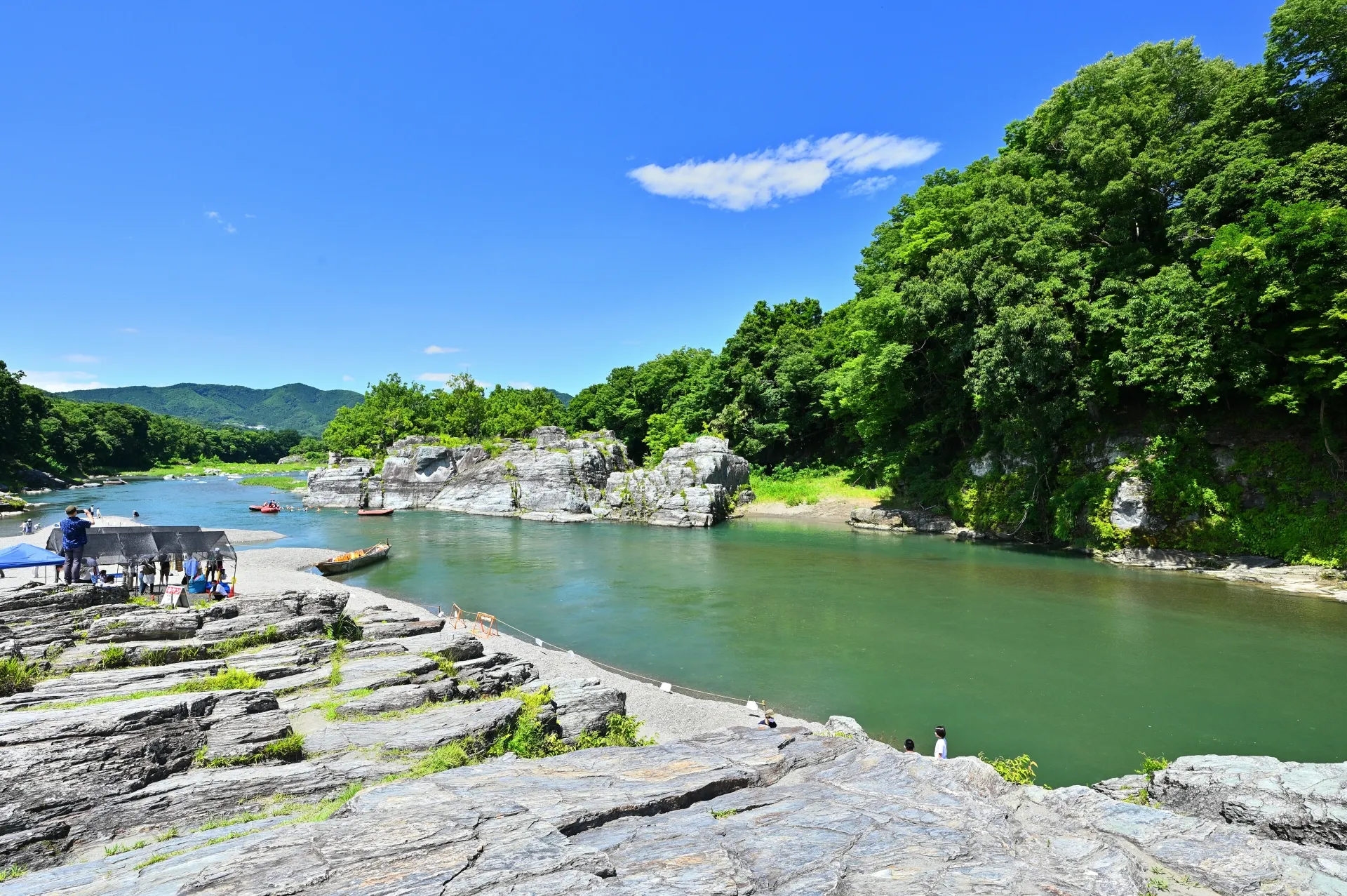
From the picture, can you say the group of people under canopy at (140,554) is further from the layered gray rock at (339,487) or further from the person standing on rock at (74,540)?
the layered gray rock at (339,487)

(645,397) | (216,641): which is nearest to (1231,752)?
(216,641)

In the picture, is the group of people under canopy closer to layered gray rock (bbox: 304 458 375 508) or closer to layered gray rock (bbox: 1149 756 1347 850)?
layered gray rock (bbox: 1149 756 1347 850)

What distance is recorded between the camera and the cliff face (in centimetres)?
5583

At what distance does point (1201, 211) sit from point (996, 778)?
106 ft

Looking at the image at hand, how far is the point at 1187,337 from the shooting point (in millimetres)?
27438

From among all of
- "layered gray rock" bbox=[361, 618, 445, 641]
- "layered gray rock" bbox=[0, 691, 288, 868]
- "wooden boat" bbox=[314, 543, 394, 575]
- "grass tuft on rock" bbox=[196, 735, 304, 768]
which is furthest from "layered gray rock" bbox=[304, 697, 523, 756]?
"wooden boat" bbox=[314, 543, 394, 575]

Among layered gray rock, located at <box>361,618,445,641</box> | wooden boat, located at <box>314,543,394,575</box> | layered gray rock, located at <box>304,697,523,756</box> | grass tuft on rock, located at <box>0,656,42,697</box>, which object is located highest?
grass tuft on rock, located at <box>0,656,42,697</box>

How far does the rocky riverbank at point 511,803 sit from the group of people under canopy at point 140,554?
7.63 metres

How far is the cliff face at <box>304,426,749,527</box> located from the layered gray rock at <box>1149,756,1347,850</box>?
42.9 metres

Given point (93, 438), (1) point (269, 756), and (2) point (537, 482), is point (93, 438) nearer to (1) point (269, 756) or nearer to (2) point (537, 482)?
(2) point (537, 482)

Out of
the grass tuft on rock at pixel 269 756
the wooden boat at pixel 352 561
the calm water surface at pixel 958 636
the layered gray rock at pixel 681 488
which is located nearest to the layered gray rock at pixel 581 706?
the grass tuft on rock at pixel 269 756

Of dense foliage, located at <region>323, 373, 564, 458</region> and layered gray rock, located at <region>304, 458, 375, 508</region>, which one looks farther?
dense foliage, located at <region>323, 373, 564, 458</region>

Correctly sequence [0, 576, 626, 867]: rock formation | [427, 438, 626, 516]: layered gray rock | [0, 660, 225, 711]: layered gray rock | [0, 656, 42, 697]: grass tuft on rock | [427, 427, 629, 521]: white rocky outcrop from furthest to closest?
[427, 438, 626, 516]: layered gray rock
[427, 427, 629, 521]: white rocky outcrop
[0, 656, 42, 697]: grass tuft on rock
[0, 660, 225, 711]: layered gray rock
[0, 576, 626, 867]: rock formation

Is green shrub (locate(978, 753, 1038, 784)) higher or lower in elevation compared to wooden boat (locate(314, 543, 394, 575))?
lower
